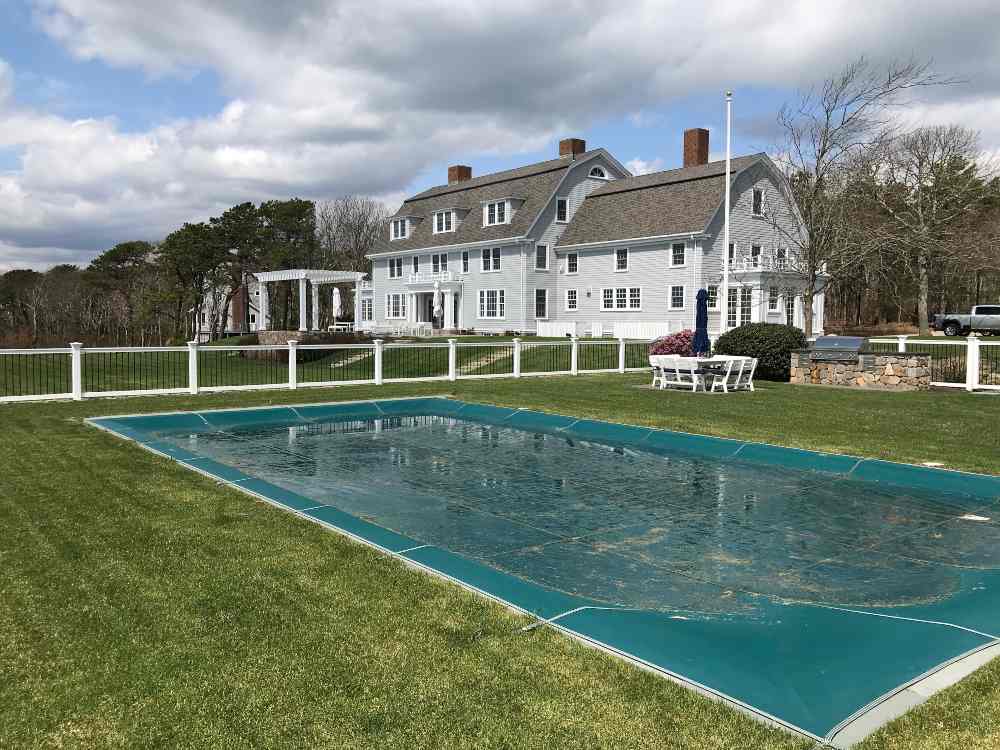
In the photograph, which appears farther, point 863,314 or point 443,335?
point 863,314

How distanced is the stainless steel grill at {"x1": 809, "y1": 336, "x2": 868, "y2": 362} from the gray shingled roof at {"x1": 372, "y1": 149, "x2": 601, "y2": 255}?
23010mm

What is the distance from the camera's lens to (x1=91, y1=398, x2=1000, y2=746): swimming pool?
3629 mm

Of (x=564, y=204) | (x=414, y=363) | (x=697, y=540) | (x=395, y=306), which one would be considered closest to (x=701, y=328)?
(x=697, y=540)

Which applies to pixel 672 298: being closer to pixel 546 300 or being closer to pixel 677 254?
pixel 677 254

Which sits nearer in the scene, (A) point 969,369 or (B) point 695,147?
(A) point 969,369

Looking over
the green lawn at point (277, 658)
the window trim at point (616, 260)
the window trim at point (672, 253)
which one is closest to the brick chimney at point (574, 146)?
the window trim at point (616, 260)

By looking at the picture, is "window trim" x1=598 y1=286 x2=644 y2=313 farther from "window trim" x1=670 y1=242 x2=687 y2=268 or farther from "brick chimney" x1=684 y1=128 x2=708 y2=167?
"brick chimney" x1=684 y1=128 x2=708 y2=167

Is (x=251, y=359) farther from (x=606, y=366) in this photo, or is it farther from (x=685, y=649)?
(x=685, y=649)

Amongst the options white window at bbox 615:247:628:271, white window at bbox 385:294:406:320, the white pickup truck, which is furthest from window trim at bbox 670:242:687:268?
white window at bbox 385:294:406:320

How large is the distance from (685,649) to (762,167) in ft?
122

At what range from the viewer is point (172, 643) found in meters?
3.69

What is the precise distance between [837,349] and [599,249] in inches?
863

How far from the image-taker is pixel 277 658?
3.55 metres

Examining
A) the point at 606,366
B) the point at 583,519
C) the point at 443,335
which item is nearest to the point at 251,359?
the point at 443,335
